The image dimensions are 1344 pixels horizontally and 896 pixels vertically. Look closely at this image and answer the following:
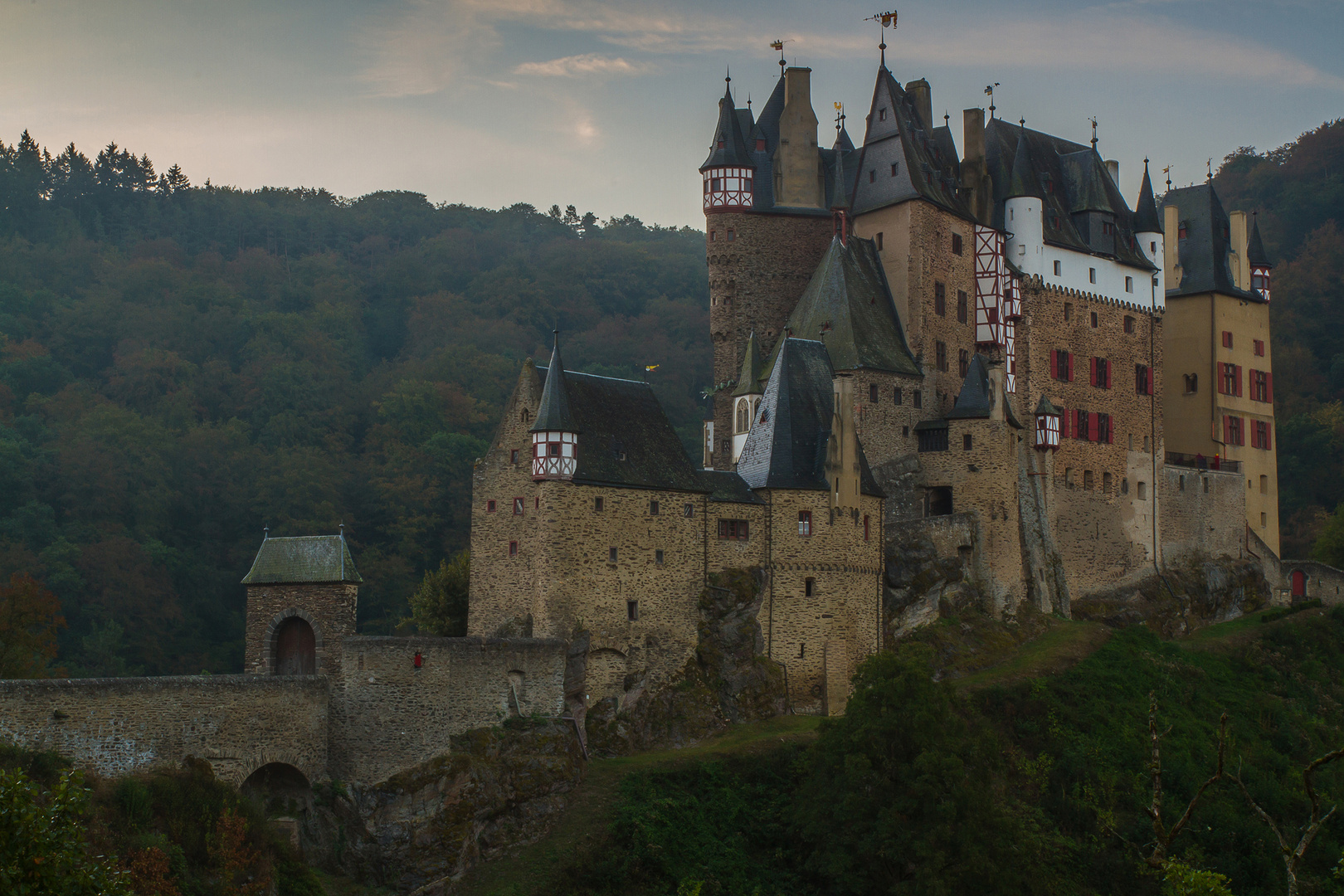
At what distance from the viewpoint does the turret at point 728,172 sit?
51031 mm

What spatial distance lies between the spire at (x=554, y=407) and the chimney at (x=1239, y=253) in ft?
114

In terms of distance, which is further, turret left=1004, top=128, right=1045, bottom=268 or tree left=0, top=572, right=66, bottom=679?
turret left=1004, top=128, right=1045, bottom=268

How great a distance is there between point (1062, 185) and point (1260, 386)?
12624 mm

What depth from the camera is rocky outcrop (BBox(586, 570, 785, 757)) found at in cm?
3700

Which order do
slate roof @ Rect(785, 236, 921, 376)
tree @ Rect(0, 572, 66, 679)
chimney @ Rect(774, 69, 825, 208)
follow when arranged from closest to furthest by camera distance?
tree @ Rect(0, 572, 66, 679) < slate roof @ Rect(785, 236, 921, 376) < chimney @ Rect(774, 69, 825, 208)

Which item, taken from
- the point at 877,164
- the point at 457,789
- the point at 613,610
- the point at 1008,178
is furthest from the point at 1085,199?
the point at 457,789

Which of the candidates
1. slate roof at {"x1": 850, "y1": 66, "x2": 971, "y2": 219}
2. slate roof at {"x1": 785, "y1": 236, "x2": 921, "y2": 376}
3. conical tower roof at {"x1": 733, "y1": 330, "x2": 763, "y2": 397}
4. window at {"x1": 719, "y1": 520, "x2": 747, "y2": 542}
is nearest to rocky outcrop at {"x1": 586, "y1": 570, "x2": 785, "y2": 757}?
window at {"x1": 719, "y1": 520, "x2": 747, "y2": 542}

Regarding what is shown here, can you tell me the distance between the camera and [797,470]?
41.4m

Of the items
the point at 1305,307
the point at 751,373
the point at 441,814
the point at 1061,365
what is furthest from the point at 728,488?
the point at 1305,307

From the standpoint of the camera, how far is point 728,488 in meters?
40.5

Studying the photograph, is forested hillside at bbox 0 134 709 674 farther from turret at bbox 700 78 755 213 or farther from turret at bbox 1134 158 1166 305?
turret at bbox 1134 158 1166 305

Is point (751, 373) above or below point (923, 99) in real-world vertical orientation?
below

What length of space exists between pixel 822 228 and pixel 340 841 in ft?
92.5

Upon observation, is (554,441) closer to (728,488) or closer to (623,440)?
(623,440)
